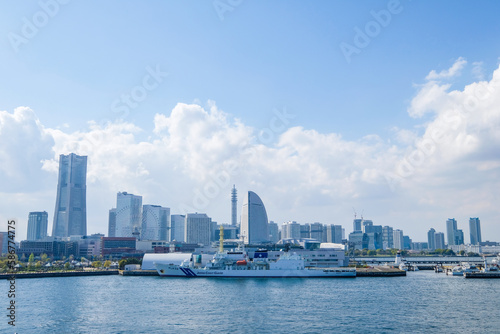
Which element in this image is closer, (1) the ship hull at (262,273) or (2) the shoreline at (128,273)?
(1) the ship hull at (262,273)

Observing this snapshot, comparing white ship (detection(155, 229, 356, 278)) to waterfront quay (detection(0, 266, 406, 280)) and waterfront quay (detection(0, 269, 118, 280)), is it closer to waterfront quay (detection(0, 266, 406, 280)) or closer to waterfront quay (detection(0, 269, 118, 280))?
waterfront quay (detection(0, 266, 406, 280))

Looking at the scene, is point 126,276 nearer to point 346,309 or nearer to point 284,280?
point 284,280

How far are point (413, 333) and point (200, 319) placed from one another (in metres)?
18.5

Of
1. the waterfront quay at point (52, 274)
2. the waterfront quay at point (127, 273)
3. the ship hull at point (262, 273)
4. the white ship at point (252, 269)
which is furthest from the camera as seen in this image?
the waterfront quay at point (127, 273)

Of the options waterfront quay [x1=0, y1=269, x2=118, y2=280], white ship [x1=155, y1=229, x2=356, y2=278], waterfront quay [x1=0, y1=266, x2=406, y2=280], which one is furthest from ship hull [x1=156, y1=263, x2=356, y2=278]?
waterfront quay [x1=0, y1=269, x2=118, y2=280]

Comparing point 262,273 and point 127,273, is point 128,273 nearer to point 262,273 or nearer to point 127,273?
point 127,273

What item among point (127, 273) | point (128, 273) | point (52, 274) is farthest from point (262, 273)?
point (52, 274)

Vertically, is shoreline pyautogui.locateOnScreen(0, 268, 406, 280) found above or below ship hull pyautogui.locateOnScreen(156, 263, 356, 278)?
below

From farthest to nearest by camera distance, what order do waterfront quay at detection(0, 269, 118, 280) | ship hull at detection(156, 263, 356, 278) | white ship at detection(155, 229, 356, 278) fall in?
waterfront quay at detection(0, 269, 118, 280), white ship at detection(155, 229, 356, 278), ship hull at detection(156, 263, 356, 278)

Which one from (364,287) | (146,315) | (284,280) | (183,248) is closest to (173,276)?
(284,280)

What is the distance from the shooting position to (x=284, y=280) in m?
76.0

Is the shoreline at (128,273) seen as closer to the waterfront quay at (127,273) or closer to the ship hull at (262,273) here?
the waterfront quay at (127,273)

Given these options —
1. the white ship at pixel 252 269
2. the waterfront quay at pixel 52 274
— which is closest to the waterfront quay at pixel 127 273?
the waterfront quay at pixel 52 274

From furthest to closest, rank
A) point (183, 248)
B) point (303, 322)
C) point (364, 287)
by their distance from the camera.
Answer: point (183, 248)
point (364, 287)
point (303, 322)
